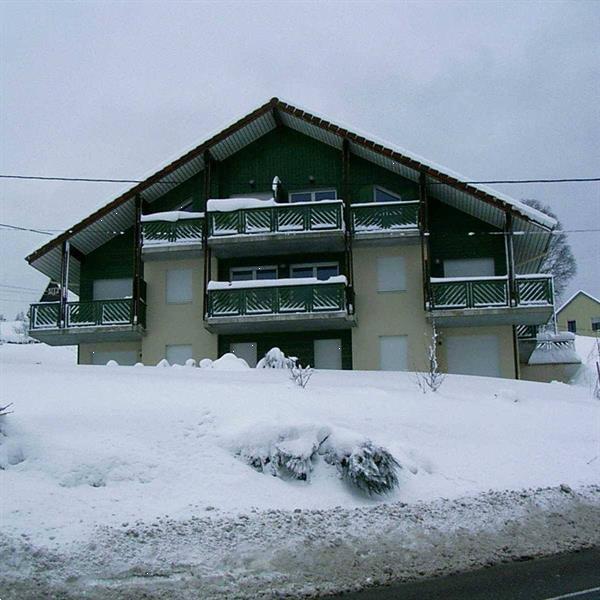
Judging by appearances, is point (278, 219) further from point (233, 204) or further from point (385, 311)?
point (385, 311)

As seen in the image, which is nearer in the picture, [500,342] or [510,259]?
[510,259]

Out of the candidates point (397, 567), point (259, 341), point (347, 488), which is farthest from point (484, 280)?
point (397, 567)

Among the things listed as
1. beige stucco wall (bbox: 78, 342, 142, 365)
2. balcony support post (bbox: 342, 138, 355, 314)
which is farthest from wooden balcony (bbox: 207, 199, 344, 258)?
beige stucco wall (bbox: 78, 342, 142, 365)

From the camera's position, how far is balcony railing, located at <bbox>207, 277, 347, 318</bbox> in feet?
83.4

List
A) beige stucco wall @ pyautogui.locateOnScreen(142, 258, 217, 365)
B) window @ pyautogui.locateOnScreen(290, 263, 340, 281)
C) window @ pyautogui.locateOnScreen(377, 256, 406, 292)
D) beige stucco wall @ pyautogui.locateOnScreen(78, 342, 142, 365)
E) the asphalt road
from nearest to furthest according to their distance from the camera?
the asphalt road, window @ pyautogui.locateOnScreen(377, 256, 406, 292), beige stucco wall @ pyautogui.locateOnScreen(142, 258, 217, 365), window @ pyautogui.locateOnScreen(290, 263, 340, 281), beige stucco wall @ pyautogui.locateOnScreen(78, 342, 142, 365)

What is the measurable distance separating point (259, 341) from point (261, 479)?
58.0ft

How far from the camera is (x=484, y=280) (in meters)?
25.4

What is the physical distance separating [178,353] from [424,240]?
392 inches

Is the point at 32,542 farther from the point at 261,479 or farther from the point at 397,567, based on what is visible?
the point at 397,567

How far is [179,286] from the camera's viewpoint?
28656 mm

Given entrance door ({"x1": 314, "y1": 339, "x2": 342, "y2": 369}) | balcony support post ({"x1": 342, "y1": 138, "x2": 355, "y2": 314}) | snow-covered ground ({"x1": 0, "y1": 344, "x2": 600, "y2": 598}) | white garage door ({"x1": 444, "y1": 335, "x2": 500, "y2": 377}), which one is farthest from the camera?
entrance door ({"x1": 314, "y1": 339, "x2": 342, "y2": 369})

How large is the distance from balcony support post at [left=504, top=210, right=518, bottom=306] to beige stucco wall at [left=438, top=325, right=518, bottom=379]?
1.73 meters

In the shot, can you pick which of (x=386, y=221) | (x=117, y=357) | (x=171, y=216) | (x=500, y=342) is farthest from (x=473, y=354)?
(x=117, y=357)

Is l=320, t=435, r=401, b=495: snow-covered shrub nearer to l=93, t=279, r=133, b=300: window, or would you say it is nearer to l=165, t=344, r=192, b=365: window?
l=165, t=344, r=192, b=365: window
